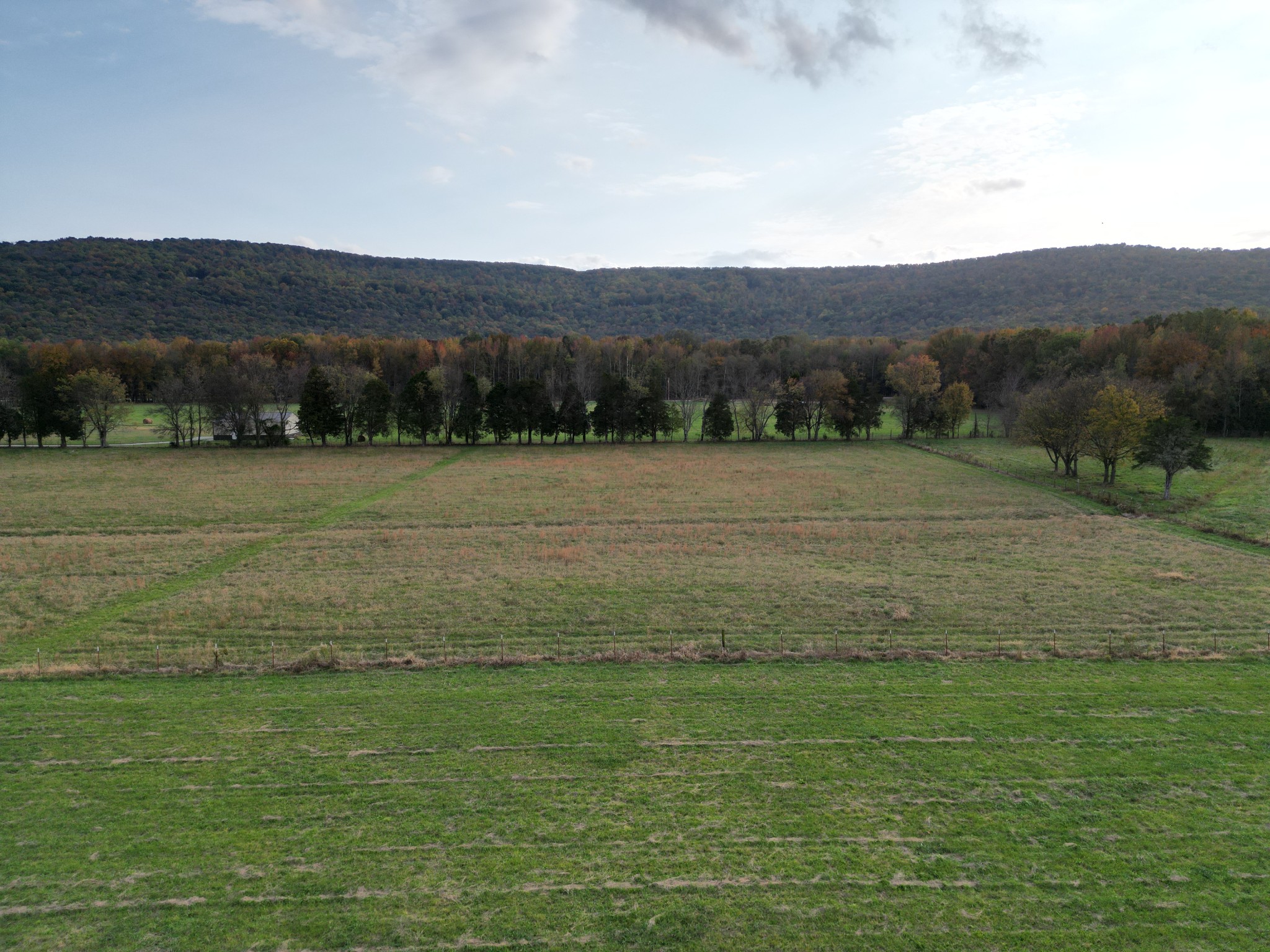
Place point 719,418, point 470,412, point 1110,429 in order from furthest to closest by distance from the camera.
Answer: point 719,418 → point 470,412 → point 1110,429

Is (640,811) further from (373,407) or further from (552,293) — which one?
(552,293)

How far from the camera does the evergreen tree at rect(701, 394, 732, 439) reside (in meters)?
75.5

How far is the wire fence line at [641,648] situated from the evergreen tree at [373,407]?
5362 centimetres

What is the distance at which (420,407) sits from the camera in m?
71.0

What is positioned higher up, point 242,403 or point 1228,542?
point 242,403

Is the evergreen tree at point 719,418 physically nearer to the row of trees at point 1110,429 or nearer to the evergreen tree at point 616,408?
the evergreen tree at point 616,408

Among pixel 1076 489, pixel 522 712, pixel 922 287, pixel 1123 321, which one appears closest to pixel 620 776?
pixel 522 712

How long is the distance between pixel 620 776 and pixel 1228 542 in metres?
33.7

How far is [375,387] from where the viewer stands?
2771 inches

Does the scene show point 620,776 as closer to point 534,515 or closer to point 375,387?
point 534,515

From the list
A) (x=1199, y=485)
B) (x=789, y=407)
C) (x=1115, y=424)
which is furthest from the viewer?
(x=789, y=407)

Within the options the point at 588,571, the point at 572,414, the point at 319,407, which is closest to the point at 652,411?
the point at 572,414

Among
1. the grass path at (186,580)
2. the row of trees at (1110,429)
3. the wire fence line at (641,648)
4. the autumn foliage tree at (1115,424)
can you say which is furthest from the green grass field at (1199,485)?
the grass path at (186,580)

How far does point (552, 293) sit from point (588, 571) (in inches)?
6546
